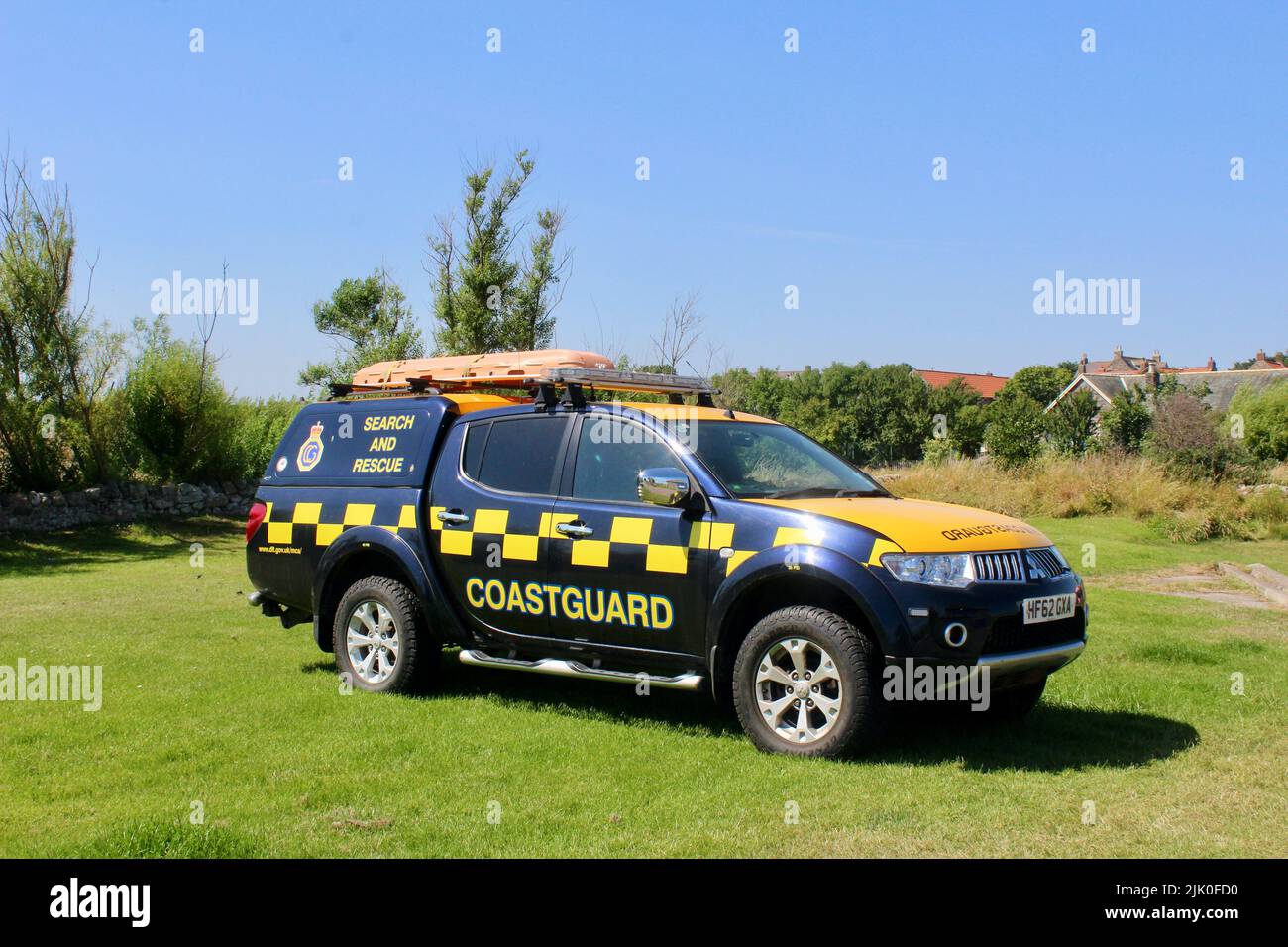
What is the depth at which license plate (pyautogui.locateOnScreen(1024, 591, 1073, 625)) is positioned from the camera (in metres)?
5.79

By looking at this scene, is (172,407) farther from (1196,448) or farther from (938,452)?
(1196,448)

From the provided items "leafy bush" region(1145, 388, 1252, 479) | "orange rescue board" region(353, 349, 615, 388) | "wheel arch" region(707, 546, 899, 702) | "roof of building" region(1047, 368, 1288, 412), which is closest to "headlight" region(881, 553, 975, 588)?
"wheel arch" region(707, 546, 899, 702)

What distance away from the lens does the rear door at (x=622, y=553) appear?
248 inches

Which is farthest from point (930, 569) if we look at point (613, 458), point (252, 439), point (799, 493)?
point (252, 439)

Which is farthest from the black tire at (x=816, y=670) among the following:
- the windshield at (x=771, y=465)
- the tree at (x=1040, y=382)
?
the tree at (x=1040, y=382)

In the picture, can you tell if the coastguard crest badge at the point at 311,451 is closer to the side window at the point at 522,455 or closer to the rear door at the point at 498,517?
the rear door at the point at 498,517

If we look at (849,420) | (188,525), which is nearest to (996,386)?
(849,420)

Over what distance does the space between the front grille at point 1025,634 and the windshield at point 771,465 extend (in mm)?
1283

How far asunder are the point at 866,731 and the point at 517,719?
2.20 m

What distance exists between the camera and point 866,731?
5672 millimetres

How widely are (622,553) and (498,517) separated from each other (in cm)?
100

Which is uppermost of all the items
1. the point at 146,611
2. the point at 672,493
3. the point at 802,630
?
the point at 672,493

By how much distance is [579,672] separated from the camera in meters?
6.66
